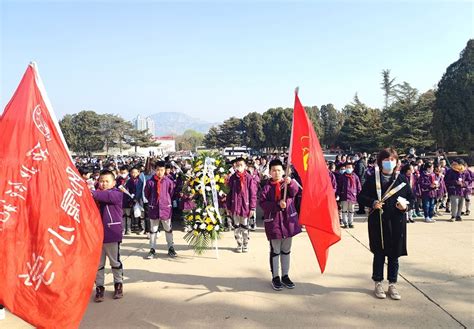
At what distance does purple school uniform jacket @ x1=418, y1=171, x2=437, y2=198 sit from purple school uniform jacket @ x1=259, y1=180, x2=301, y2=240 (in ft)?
21.1

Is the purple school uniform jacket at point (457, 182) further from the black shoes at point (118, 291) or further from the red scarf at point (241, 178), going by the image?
the black shoes at point (118, 291)

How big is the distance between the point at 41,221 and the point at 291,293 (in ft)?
10.6

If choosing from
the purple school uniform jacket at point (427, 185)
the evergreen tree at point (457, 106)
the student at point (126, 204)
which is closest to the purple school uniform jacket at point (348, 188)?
the purple school uniform jacket at point (427, 185)

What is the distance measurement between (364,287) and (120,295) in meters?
3.39

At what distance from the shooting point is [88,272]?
3.26 meters

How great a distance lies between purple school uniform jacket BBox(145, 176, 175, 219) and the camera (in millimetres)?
6594

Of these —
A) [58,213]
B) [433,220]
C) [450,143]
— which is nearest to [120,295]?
[58,213]

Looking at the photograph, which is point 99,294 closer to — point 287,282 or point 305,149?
point 287,282

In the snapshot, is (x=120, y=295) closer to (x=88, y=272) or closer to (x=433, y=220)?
A: (x=88, y=272)

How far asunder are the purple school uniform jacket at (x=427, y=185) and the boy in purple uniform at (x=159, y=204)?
23.6 ft

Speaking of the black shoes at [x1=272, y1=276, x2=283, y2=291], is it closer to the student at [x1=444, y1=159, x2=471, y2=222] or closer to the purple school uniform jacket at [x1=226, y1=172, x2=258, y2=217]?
the purple school uniform jacket at [x1=226, y1=172, x2=258, y2=217]

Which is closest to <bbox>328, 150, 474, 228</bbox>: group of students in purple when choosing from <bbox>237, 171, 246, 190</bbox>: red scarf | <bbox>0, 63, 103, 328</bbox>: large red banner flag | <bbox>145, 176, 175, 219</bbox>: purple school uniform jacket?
<bbox>237, 171, 246, 190</bbox>: red scarf

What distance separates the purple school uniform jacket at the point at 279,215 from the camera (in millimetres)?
4934

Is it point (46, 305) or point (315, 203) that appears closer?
point (46, 305)
